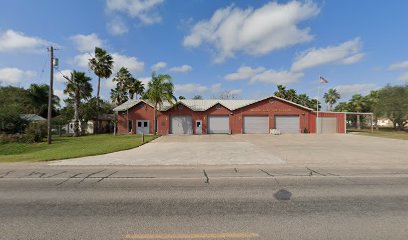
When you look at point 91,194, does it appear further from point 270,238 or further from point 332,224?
point 332,224

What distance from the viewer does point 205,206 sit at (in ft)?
16.9

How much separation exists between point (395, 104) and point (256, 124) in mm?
29704

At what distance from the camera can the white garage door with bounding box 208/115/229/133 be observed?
3597cm

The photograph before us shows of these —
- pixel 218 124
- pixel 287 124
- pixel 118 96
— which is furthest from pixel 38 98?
pixel 287 124

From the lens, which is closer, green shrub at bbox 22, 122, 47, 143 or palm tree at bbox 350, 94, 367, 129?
green shrub at bbox 22, 122, 47, 143

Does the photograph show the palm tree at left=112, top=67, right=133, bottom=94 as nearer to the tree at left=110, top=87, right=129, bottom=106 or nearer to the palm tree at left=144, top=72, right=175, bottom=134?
the tree at left=110, top=87, right=129, bottom=106

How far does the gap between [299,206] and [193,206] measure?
240cm

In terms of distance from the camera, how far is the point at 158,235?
12.5 feet

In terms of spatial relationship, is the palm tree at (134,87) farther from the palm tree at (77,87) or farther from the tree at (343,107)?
the tree at (343,107)

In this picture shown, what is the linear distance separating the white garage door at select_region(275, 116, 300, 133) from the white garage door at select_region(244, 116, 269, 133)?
1.77 m

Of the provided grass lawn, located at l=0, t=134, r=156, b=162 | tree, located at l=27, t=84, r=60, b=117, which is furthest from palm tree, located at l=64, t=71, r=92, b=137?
tree, located at l=27, t=84, r=60, b=117

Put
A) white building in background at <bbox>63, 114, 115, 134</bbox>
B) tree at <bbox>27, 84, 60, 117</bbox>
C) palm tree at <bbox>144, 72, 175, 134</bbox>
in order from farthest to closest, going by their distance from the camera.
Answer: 1. tree at <bbox>27, 84, 60, 117</bbox>
2. white building in background at <bbox>63, 114, 115, 134</bbox>
3. palm tree at <bbox>144, 72, 175, 134</bbox>

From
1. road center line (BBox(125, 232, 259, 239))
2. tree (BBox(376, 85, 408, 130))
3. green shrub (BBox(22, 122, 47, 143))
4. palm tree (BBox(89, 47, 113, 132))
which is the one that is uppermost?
palm tree (BBox(89, 47, 113, 132))

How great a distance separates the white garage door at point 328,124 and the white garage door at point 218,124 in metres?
15.2
